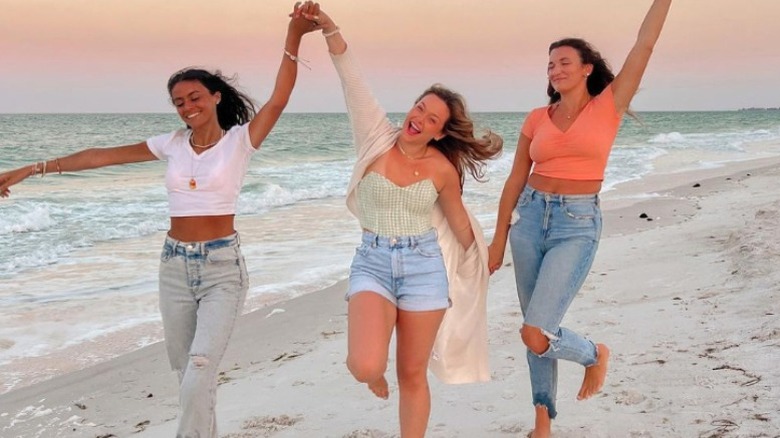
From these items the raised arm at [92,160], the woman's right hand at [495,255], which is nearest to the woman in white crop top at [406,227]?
the woman's right hand at [495,255]

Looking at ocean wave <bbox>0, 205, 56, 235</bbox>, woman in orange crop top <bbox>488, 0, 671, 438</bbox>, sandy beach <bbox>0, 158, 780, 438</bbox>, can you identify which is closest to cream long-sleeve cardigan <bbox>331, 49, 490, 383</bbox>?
woman in orange crop top <bbox>488, 0, 671, 438</bbox>

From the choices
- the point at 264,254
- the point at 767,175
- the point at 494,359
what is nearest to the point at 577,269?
the point at 494,359

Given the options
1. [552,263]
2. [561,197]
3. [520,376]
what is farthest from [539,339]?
[520,376]

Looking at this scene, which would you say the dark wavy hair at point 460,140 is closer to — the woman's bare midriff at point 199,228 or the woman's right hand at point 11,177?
the woman's bare midriff at point 199,228

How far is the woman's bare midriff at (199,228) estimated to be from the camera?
387cm

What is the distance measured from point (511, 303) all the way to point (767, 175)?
1391 centimetres

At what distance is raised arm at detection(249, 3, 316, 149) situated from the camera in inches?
155

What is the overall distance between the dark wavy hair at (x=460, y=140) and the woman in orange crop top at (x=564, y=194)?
0.31m

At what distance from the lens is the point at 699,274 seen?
7.63 metres

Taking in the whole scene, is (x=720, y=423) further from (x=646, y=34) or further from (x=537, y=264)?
(x=646, y=34)

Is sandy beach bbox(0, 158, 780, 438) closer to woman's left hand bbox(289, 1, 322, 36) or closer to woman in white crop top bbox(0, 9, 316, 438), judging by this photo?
woman in white crop top bbox(0, 9, 316, 438)

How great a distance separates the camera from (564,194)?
4055 millimetres

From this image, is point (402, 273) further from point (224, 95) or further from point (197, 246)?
point (224, 95)

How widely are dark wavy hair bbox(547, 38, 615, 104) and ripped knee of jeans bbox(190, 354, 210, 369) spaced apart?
7.83 ft
